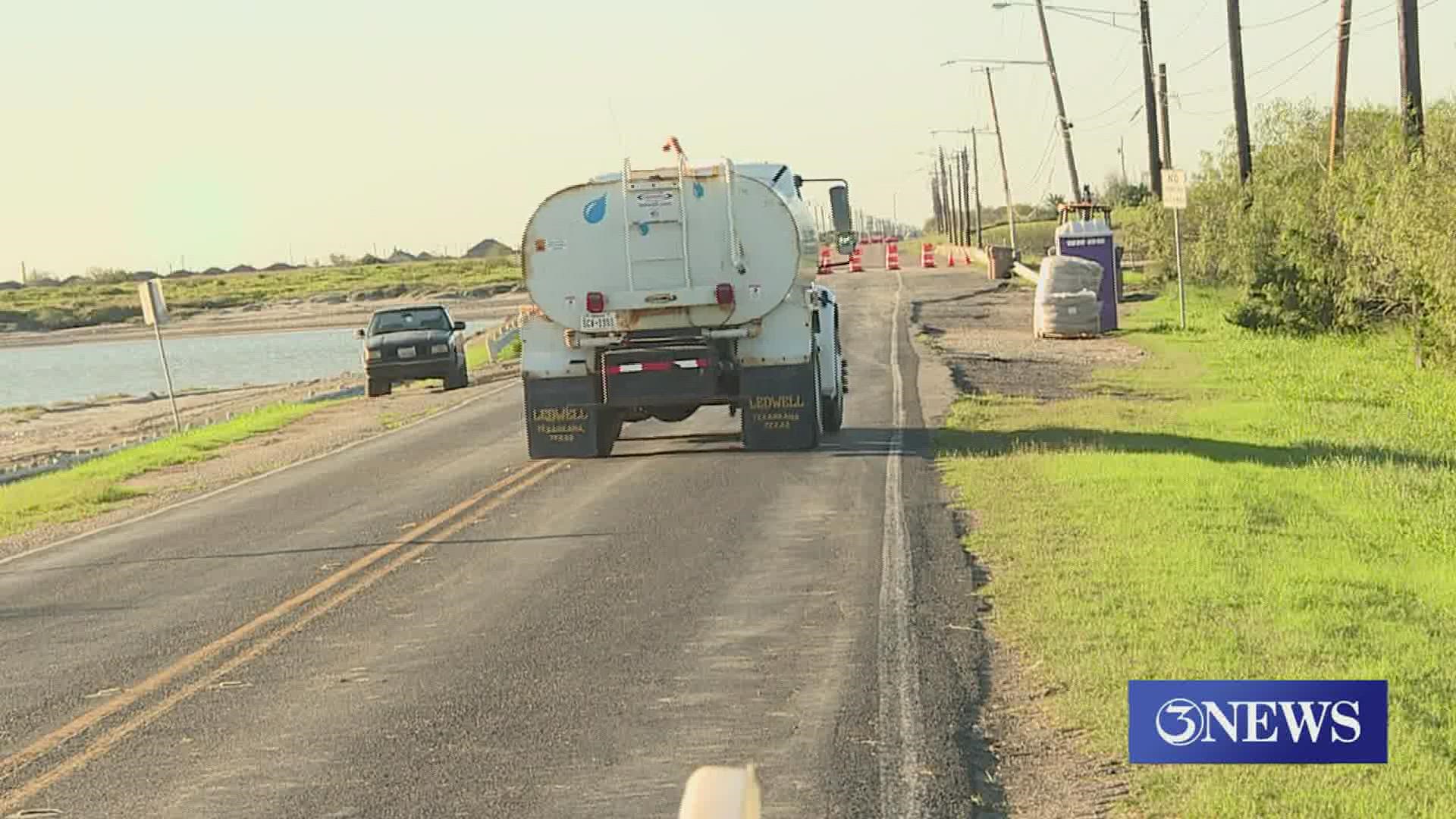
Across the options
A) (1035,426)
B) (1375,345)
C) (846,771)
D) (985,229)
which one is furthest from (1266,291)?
(985,229)

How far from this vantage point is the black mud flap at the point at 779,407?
71.5ft

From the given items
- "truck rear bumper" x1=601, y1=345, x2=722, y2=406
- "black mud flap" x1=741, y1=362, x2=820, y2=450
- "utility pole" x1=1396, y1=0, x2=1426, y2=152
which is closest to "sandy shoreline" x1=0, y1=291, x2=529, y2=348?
"utility pole" x1=1396, y1=0, x2=1426, y2=152

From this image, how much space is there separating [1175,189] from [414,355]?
47.7 ft

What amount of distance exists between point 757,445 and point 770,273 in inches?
77.8

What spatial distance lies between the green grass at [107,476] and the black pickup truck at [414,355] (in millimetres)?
1566

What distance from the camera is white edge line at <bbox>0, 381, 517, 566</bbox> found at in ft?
62.3

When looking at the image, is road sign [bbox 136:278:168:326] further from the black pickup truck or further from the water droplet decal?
the water droplet decal

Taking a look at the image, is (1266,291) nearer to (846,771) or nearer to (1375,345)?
(1375,345)

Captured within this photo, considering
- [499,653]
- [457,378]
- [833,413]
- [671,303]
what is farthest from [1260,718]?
[457,378]

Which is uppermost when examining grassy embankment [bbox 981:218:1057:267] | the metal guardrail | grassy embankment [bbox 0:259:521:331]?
the metal guardrail

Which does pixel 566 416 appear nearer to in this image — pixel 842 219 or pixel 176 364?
pixel 842 219

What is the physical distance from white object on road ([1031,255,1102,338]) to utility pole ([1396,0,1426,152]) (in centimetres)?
1055

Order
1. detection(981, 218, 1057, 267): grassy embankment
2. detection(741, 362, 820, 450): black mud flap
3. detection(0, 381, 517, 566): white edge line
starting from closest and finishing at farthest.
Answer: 1. detection(0, 381, 517, 566): white edge line
2. detection(741, 362, 820, 450): black mud flap
3. detection(981, 218, 1057, 267): grassy embankment

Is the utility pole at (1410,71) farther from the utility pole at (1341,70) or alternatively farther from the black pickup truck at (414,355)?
the black pickup truck at (414,355)
